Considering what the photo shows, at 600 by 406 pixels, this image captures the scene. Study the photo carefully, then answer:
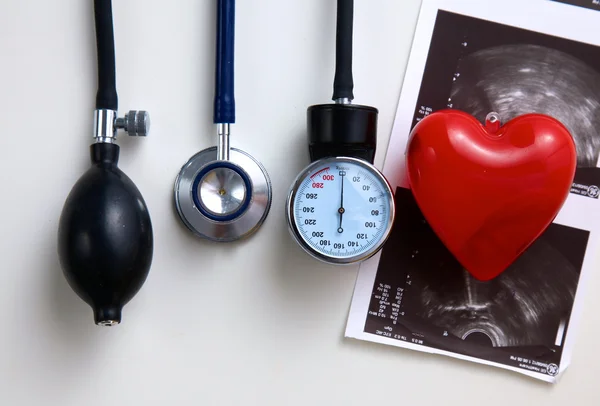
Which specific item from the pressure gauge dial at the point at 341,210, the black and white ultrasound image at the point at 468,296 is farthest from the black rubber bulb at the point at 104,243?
the black and white ultrasound image at the point at 468,296

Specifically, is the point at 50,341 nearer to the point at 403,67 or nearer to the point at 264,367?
the point at 264,367

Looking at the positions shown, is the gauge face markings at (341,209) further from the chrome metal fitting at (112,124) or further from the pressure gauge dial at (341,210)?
the chrome metal fitting at (112,124)

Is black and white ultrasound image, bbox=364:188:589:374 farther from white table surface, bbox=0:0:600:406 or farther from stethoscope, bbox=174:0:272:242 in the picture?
stethoscope, bbox=174:0:272:242

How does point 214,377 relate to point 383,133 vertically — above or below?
below

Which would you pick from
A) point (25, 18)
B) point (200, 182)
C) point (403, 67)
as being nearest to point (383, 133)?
point (403, 67)

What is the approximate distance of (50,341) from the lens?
71cm

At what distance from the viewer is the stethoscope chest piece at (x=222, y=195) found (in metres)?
0.69

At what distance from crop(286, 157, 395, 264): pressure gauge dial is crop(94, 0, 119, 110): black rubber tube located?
22 centimetres

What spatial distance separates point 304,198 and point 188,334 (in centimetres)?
21

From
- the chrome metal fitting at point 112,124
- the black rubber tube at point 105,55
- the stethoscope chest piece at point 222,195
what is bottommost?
the stethoscope chest piece at point 222,195

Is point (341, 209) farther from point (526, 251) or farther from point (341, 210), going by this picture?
point (526, 251)

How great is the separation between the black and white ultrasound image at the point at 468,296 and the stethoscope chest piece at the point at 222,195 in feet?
0.52

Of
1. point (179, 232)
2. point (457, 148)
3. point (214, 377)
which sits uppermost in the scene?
point (457, 148)

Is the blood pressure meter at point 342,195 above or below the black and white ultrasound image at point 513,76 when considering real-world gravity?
below
